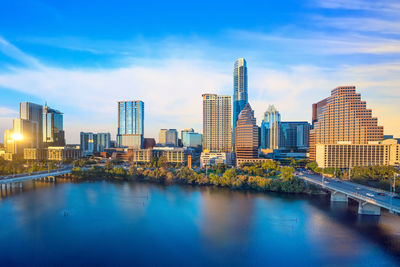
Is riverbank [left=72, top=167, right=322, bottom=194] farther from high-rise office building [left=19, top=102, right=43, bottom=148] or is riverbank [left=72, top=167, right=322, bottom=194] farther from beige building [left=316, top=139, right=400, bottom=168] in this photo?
high-rise office building [left=19, top=102, right=43, bottom=148]

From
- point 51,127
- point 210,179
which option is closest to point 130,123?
point 51,127

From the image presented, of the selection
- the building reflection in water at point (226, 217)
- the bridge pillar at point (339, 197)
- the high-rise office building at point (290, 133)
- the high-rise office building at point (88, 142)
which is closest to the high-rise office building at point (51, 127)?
the high-rise office building at point (88, 142)

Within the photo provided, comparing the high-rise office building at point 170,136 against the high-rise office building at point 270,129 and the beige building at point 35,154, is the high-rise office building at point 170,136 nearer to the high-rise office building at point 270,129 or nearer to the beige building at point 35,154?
the high-rise office building at point 270,129

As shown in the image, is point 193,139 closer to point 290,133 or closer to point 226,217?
point 290,133

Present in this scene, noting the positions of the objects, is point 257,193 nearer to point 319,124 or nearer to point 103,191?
point 103,191

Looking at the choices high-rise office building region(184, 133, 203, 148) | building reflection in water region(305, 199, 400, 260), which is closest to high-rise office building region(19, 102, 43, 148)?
high-rise office building region(184, 133, 203, 148)

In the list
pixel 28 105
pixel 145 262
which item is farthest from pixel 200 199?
pixel 28 105

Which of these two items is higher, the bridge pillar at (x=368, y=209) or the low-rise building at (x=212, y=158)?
the low-rise building at (x=212, y=158)
